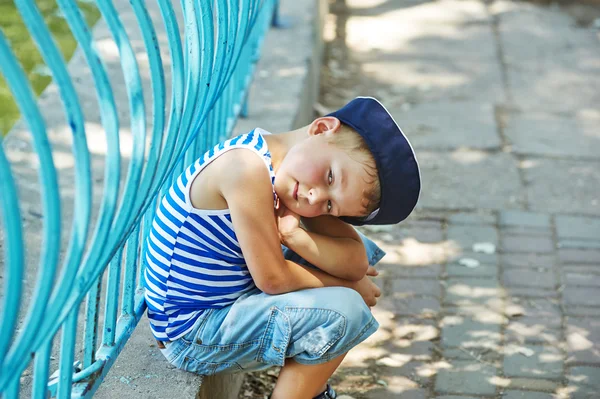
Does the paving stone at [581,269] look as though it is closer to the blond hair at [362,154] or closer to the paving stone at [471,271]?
the paving stone at [471,271]

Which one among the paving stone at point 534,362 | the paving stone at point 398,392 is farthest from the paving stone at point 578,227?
the paving stone at point 398,392

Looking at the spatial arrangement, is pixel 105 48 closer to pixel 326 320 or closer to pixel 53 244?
pixel 326 320

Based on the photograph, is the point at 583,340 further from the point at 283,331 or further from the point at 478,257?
the point at 283,331

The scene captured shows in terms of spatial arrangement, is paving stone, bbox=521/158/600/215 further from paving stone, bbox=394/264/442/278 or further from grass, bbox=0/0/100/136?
grass, bbox=0/0/100/136

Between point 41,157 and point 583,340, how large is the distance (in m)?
2.44

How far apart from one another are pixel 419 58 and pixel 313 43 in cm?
103

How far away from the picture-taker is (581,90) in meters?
5.73

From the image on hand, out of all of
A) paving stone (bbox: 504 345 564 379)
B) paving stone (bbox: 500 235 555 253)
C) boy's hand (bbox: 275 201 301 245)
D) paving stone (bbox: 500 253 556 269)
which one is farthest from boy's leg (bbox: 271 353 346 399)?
paving stone (bbox: 500 235 555 253)

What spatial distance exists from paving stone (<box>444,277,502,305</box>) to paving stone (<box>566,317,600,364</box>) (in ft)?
1.09

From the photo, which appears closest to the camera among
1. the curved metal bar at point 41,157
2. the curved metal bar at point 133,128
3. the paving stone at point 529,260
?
the curved metal bar at point 41,157

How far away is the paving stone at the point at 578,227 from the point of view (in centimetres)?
409

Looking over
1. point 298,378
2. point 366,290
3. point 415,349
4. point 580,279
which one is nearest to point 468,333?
point 415,349

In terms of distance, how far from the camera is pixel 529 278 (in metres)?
Answer: 3.74

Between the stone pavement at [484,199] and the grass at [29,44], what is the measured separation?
163cm
